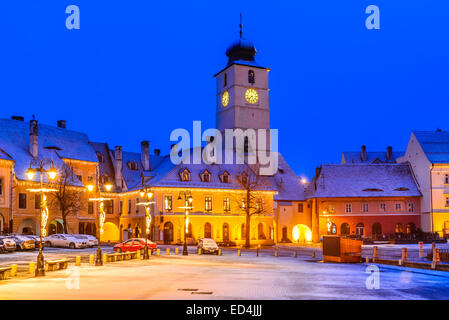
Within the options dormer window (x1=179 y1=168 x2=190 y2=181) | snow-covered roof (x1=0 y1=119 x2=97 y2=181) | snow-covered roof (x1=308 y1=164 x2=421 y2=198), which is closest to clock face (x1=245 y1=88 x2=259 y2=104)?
snow-covered roof (x1=308 y1=164 x2=421 y2=198)

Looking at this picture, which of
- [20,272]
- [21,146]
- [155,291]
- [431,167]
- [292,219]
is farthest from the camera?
[292,219]

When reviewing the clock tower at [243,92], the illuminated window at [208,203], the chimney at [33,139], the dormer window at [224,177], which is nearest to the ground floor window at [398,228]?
the dormer window at [224,177]

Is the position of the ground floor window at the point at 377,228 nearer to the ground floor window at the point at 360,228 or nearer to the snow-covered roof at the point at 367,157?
the ground floor window at the point at 360,228

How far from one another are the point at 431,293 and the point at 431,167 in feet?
191

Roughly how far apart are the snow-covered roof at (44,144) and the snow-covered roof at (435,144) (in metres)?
45.0

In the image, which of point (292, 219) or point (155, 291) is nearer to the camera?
point (155, 291)

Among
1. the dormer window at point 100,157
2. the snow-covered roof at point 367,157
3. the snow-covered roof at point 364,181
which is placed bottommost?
the snow-covered roof at point 364,181

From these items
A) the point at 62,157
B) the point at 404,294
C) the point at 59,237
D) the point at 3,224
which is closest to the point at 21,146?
the point at 62,157

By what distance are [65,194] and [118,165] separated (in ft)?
50.0

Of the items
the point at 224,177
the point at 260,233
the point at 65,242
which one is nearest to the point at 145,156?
the point at 224,177

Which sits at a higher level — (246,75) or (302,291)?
(246,75)

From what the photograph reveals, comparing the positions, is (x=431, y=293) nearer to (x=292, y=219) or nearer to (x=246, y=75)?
(x=292, y=219)

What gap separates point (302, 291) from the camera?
2052 centimetres

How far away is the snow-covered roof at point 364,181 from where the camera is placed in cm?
7844
